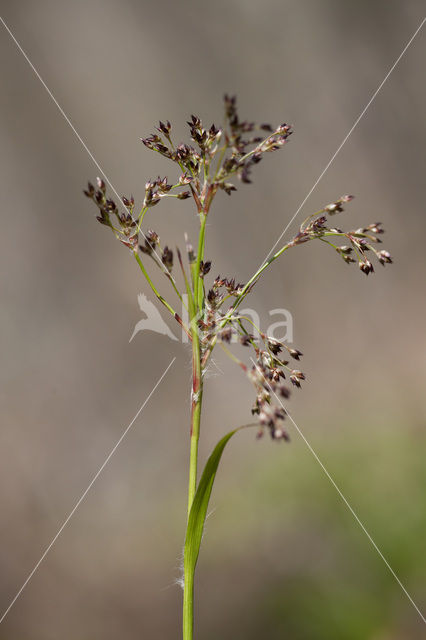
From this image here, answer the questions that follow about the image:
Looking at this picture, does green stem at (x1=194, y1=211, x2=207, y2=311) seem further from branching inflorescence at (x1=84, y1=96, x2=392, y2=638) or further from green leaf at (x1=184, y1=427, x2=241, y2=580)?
Answer: green leaf at (x1=184, y1=427, x2=241, y2=580)

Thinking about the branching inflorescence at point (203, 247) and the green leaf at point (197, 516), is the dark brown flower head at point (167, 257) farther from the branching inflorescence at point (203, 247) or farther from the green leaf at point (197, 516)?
the green leaf at point (197, 516)

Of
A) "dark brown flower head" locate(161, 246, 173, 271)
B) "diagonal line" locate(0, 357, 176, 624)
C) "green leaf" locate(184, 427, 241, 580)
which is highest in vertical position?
"dark brown flower head" locate(161, 246, 173, 271)

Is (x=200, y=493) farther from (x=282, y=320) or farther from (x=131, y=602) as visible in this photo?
(x=282, y=320)

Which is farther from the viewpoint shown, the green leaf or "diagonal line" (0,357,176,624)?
"diagonal line" (0,357,176,624)

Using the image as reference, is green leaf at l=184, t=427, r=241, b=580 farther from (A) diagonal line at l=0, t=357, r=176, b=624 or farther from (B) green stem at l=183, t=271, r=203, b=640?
(A) diagonal line at l=0, t=357, r=176, b=624

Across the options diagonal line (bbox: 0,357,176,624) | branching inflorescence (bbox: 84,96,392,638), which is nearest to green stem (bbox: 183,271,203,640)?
branching inflorescence (bbox: 84,96,392,638)

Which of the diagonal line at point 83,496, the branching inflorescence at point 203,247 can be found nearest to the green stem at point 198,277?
the branching inflorescence at point 203,247

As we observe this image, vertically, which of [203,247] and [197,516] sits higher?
[203,247]

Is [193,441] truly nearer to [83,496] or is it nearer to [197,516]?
[197,516]

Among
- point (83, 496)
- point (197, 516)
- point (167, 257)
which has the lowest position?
point (83, 496)

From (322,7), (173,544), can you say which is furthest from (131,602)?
(322,7)

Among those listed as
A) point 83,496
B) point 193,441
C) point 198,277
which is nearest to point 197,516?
point 193,441

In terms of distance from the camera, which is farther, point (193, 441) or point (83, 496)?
point (83, 496)

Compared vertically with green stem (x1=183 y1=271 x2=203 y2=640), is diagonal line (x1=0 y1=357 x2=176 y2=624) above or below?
below
